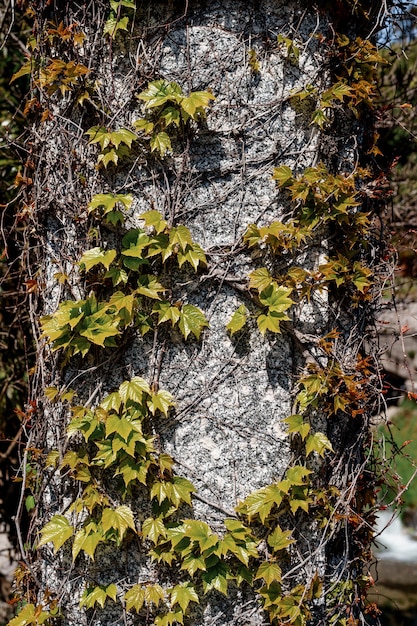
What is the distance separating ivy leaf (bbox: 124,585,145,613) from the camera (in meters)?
2.32

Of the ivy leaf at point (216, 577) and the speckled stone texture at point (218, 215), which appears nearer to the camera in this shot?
the ivy leaf at point (216, 577)

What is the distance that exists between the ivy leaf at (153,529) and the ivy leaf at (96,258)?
36.6 inches

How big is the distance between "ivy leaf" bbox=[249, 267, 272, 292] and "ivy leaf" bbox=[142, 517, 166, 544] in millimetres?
910

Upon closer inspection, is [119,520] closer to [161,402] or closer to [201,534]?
[201,534]

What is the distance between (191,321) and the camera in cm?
236

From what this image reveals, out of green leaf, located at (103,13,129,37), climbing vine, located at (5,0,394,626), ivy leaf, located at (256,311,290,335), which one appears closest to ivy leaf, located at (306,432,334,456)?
climbing vine, located at (5,0,394,626)

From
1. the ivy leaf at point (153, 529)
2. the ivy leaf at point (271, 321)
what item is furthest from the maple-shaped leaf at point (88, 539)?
the ivy leaf at point (271, 321)

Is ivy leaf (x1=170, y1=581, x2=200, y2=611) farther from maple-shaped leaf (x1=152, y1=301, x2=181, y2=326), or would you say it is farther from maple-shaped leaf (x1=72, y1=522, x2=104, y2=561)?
maple-shaped leaf (x1=152, y1=301, x2=181, y2=326)

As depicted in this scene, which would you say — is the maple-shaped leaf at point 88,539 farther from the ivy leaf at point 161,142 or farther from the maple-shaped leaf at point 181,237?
the ivy leaf at point 161,142

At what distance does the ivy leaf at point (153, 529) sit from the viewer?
232 centimetres

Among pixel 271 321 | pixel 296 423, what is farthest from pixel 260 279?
pixel 296 423

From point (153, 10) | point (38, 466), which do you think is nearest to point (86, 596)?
point (38, 466)

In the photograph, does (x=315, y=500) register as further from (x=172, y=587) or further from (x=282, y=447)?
(x=172, y=587)

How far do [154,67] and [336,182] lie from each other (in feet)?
2.61
